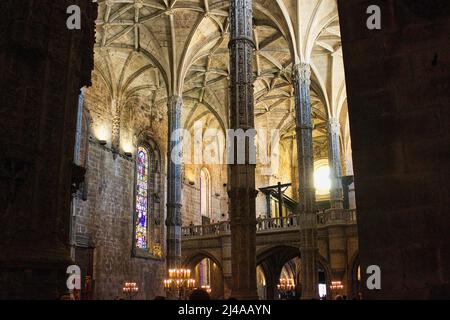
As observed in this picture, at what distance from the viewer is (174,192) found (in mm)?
19969

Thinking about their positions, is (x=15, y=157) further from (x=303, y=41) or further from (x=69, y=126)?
(x=303, y=41)

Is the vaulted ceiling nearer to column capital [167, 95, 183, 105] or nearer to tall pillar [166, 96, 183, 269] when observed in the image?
column capital [167, 95, 183, 105]

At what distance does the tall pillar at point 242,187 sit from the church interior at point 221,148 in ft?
0.13

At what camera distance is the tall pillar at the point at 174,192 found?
747 inches

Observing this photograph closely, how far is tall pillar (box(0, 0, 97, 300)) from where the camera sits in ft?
13.5

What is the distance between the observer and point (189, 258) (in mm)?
24047

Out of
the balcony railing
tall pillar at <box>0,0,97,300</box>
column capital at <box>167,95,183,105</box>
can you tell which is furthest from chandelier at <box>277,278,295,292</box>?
tall pillar at <box>0,0,97,300</box>

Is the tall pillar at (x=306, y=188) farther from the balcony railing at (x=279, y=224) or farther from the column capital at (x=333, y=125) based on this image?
the column capital at (x=333, y=125)

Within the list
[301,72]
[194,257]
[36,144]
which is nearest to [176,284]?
[194,257]

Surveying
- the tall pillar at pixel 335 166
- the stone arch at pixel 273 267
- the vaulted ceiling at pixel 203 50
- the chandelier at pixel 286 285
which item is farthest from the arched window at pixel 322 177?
the tall pillar at pixel 335 166

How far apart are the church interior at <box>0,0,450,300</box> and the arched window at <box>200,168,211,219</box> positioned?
5.2 inches
